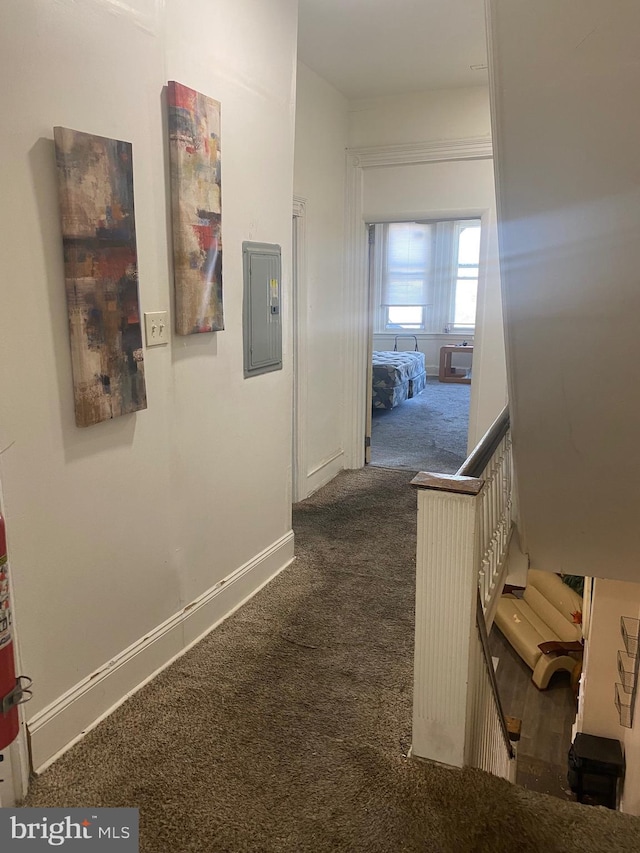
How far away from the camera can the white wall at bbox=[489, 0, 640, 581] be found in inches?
46.3

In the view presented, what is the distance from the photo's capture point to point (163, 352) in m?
2.25

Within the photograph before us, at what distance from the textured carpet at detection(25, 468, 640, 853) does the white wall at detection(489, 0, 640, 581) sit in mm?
1058

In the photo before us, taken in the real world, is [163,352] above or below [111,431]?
above

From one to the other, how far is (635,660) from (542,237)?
364 centimetres

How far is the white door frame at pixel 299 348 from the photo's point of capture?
3.98 meters

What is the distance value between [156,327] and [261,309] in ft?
2.42

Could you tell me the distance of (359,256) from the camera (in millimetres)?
4758

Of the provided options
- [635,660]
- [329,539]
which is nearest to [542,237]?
[329,539]

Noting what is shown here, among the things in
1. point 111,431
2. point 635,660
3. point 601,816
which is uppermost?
point 111,431

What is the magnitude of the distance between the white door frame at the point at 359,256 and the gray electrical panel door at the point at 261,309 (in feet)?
6.04

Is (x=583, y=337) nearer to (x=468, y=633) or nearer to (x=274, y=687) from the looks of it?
(x=468, y=633)

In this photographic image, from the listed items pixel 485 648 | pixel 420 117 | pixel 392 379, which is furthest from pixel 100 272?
pixel 392 379

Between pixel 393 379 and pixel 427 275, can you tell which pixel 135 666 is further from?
pixel 427 275

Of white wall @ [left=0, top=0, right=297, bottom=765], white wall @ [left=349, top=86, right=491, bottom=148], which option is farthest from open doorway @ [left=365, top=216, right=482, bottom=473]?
white wall @ [left=0, top=0, right=297, bottom=765]
